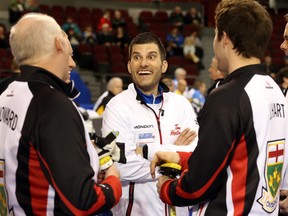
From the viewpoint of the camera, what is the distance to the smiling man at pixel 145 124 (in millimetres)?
3896

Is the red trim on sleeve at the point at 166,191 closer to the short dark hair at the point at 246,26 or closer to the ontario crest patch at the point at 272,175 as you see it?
the ontario crest patch at the point at 272,175

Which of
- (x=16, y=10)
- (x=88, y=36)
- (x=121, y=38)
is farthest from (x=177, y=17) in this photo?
(x=16, y=10)

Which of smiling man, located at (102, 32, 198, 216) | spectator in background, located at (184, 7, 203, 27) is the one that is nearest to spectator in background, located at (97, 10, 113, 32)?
spectator in background, located at (184, 7, 203, 27)

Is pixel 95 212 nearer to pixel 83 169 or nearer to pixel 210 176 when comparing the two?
pixel 83 169

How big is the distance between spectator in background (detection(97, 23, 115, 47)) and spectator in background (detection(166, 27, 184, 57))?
66.7 inches

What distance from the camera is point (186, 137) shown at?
4012 mm

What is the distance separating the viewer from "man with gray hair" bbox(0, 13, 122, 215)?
2479 mm

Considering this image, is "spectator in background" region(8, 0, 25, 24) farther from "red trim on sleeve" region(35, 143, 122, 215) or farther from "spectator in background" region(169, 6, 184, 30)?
"red trim on sleeve" region(35, 143, 122, 215)

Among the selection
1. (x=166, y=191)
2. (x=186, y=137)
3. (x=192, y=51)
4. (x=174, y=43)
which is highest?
(x=166, y=191)

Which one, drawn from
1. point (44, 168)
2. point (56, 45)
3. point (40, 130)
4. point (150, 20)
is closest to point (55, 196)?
point (44, 168)

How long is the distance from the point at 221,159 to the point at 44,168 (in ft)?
2.52

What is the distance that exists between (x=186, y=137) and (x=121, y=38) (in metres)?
13.4

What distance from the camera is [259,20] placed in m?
2.68

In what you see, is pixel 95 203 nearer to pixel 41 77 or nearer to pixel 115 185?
pixel 115 185
